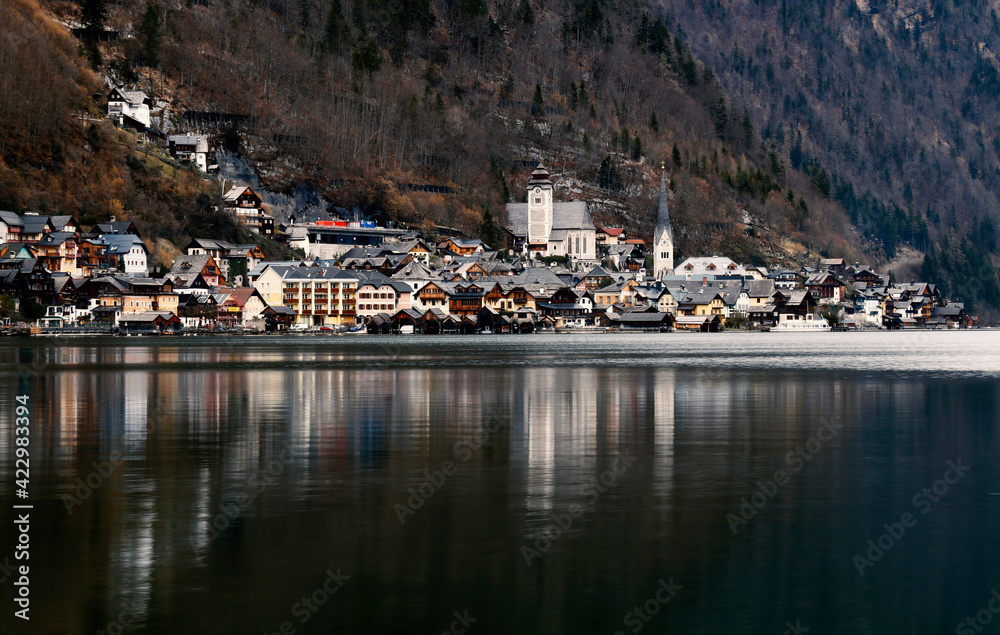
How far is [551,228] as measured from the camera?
160m

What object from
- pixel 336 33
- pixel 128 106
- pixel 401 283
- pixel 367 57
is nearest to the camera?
pixel 401 283

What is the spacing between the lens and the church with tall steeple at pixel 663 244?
16164 centimetres

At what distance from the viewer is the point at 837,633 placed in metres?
10.3

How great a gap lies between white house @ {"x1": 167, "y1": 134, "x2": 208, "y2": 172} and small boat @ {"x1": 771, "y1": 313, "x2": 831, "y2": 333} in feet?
249

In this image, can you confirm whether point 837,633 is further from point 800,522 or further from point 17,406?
point 17,406

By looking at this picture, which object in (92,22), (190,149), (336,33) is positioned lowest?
(190,149)

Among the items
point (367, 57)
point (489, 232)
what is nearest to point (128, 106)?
point (367, 57)

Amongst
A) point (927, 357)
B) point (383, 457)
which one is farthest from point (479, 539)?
point (927, 357)

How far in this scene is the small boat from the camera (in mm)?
139375

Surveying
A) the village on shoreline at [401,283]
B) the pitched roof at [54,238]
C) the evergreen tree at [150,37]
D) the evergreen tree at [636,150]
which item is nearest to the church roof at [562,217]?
the village on shoreline at [401,283]

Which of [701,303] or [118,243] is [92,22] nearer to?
[118,243]

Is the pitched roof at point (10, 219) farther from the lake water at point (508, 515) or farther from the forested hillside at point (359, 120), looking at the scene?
the lake water at point (508, 515)

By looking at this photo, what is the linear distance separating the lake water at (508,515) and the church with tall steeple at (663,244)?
428ft

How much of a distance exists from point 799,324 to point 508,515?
132621 millimetres
